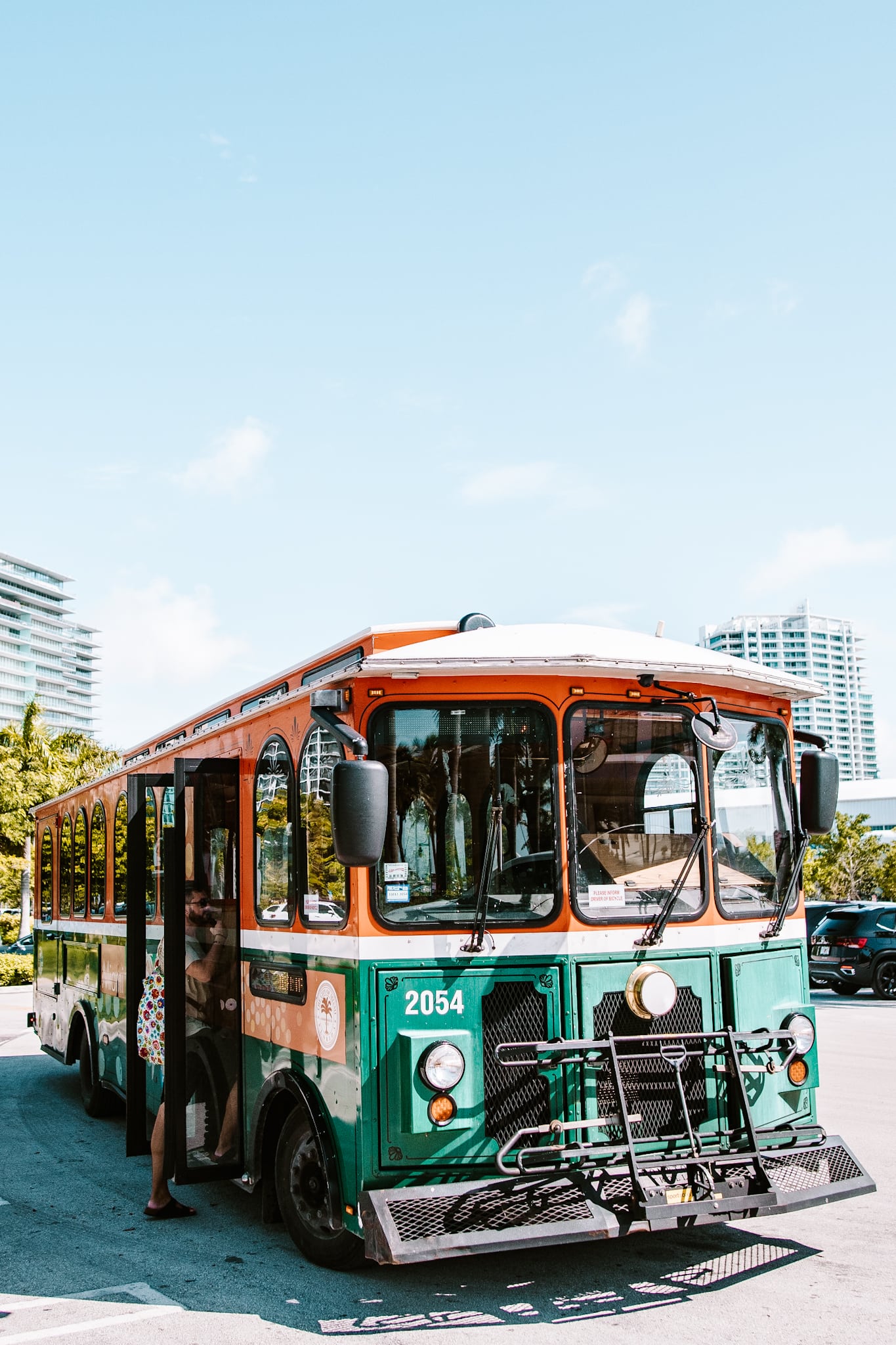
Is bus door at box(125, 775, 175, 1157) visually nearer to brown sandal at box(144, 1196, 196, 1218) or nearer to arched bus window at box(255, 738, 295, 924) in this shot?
brown sandal at box(144, 1196, 196, 1218)

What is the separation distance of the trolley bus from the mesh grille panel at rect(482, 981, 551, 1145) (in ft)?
0.04

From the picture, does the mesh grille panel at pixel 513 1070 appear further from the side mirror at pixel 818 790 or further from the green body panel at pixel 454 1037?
the side mirror at pixel 818 790

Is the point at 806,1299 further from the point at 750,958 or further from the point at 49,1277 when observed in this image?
the point at 49,1277

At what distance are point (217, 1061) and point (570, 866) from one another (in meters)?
2.75

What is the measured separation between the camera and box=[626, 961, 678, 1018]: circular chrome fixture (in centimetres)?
518

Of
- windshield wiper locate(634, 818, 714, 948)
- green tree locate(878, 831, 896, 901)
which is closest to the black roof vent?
windshield wiper locate(634, 818, 714, 948)

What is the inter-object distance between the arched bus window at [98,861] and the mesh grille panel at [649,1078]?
5.77 metres

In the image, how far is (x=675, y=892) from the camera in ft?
17.4

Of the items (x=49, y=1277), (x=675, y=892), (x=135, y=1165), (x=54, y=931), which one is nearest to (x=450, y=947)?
(x=675, y=892)

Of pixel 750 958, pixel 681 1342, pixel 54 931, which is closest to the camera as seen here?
pixel 681 1342

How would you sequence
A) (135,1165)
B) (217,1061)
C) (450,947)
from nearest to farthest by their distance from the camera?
(450,947) → (217,1061) → (135,1165)

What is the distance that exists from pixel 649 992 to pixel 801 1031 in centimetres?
104

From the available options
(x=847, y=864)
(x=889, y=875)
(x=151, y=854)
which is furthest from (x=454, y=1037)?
(x=889, y=875)

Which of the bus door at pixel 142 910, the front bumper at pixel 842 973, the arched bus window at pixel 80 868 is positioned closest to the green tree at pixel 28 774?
the front bumper at pixel 842 973
